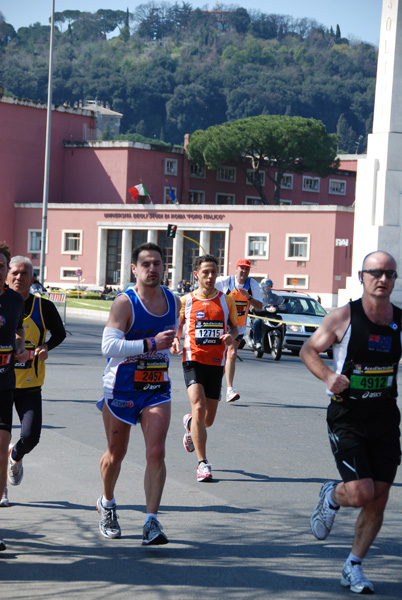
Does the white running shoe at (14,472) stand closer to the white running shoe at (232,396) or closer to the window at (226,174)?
the white running shoe at (232,396)

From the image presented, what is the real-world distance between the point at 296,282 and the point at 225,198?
67.3 feet

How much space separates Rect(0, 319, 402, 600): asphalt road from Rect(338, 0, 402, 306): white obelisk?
19.9 meters

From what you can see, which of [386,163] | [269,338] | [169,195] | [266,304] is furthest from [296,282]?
[269,338]

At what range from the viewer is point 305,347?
5.82m

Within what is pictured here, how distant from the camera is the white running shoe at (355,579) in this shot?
17.4 ft

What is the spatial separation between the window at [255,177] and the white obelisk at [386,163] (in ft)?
158

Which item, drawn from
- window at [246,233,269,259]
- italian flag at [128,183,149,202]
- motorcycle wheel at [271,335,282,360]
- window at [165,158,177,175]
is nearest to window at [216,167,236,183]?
window at [165,158,177,175]

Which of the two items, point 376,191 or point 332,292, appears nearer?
point 376,191

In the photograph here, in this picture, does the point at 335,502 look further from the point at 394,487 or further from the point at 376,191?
the point at 376,191

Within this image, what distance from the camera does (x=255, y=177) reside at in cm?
8100

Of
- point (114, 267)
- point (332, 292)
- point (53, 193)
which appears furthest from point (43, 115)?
point (332, 292)

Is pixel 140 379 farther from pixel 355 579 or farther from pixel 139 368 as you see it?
pixel 355 579

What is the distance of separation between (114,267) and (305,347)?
63.7 meters

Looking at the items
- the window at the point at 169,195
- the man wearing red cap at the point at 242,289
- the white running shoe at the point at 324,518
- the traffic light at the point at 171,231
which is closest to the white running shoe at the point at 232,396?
the man wearing red cap at the point at 242,289
